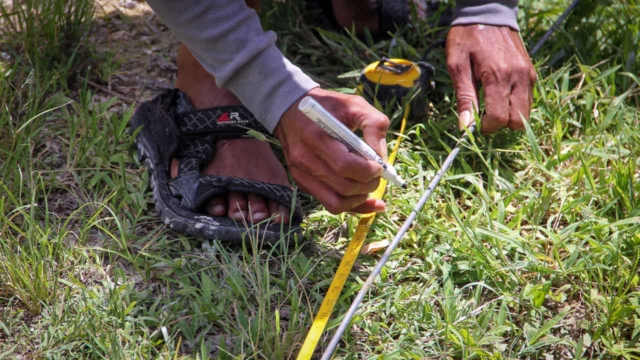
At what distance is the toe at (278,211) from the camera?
1893 mm

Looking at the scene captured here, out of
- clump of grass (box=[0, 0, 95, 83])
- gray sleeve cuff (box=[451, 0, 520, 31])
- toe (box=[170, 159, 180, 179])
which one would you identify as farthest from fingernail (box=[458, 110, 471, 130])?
clump of grass (box=[0, 0, 95, 83])

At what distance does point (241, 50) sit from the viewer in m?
1.78

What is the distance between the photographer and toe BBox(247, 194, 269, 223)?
189cm

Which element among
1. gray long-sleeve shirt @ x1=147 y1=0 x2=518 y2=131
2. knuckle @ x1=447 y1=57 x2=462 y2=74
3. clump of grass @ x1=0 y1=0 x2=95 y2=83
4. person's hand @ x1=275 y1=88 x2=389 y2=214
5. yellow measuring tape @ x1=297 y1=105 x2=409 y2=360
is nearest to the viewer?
yellow measuring tape @ x1=297 y1=105 x2=409 y2=360

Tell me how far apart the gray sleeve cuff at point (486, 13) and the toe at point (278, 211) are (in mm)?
859

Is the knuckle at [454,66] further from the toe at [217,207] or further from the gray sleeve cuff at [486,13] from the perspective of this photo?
the toe at [217,207]

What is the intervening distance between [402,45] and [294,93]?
875 mm

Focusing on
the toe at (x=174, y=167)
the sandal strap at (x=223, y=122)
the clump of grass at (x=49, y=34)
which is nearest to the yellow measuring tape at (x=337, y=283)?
the sandal strap at (x=223, y=122)

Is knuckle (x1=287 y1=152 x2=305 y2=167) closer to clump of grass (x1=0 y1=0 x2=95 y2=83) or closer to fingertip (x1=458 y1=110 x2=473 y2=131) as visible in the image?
fingertip (x1=458 y1=110 x2=473 y2=131)

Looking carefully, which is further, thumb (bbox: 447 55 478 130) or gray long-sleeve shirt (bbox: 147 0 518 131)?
thumb (bbox: 447 55 478 130)

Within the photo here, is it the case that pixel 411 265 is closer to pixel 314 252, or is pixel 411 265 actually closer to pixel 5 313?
pixel 314 252

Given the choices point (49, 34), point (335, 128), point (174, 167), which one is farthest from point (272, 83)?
point (49, 34)

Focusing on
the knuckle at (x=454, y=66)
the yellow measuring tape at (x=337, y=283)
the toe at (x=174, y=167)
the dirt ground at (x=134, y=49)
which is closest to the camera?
the yellow measuring tape at (x=337, y=283)

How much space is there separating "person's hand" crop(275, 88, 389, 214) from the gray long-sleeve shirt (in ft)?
0.15
